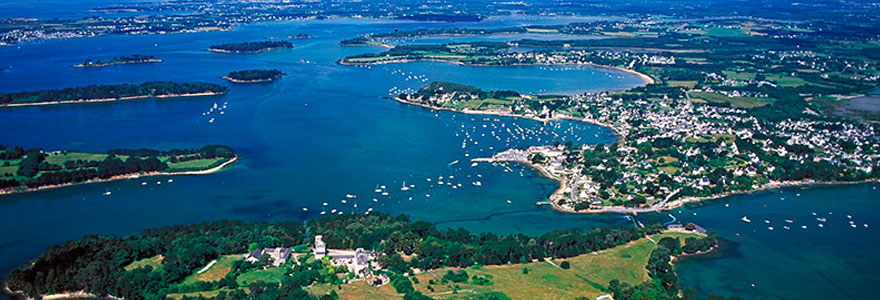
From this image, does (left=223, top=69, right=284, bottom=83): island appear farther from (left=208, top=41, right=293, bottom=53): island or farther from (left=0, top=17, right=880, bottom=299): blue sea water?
(left=208, top=41, right=293, bottom=53): island

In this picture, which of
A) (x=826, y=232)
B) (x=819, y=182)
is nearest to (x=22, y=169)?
(x=826, y=232)

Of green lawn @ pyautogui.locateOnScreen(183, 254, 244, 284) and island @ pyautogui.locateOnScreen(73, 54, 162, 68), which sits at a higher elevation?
green lawn @ pyautogui.locateOnScreen(183, 254, 244, 284)

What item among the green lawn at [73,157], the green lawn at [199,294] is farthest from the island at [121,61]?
the green lawn at [199,294]

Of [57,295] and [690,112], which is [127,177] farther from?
[690,112]

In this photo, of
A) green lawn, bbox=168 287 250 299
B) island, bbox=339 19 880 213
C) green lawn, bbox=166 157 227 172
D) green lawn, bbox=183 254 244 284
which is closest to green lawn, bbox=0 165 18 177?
green lawn, bbox=166 157 227 172

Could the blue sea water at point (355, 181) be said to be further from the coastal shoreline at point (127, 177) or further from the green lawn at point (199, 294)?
the green lawn at point (199, 294)

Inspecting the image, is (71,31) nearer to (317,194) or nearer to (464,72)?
(464,72)

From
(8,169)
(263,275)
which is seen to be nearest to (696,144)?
(263,275)
